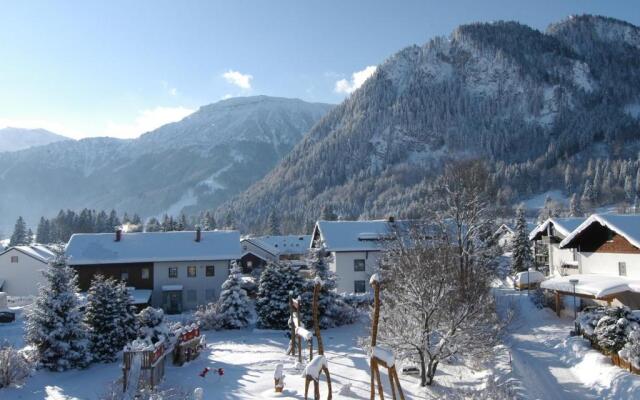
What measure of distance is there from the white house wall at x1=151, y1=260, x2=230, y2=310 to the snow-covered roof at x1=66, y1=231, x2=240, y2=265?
2.79 feet

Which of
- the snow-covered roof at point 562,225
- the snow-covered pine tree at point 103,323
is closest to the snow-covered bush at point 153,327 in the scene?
the snow-covered pine tree at point 103,323

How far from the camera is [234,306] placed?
114ft

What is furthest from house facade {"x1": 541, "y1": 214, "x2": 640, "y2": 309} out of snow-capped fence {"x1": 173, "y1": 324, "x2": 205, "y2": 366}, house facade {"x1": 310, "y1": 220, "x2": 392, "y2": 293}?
snow-capped fence {"x1": 173, "y1": 324, "x2": 205, "y2": 366}

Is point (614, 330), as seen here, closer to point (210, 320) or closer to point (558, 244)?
point (210, 320)

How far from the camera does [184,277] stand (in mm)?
44656

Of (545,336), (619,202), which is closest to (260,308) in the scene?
(545,336)

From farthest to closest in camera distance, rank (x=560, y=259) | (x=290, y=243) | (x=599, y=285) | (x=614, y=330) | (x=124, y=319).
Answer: (x=290, y=243) < (x=560, y=259) < (x=599, y=285) < (x=124, y=319) < (x=614, y=330)

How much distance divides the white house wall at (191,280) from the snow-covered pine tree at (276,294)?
1086 cm

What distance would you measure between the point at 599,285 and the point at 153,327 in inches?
1050

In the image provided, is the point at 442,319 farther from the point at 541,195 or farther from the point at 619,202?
the point at 541,195

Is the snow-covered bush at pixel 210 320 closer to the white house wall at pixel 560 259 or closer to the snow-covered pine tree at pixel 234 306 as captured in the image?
the snow-covered pine tree at pixel 234 306

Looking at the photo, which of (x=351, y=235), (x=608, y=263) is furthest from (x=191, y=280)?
(x=608, y=263)

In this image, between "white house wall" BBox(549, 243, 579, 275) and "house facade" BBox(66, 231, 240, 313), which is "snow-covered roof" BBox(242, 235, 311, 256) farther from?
"white house wall" BBox(549, 243, 579, 275)

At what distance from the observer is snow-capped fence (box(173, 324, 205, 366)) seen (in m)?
24.2
